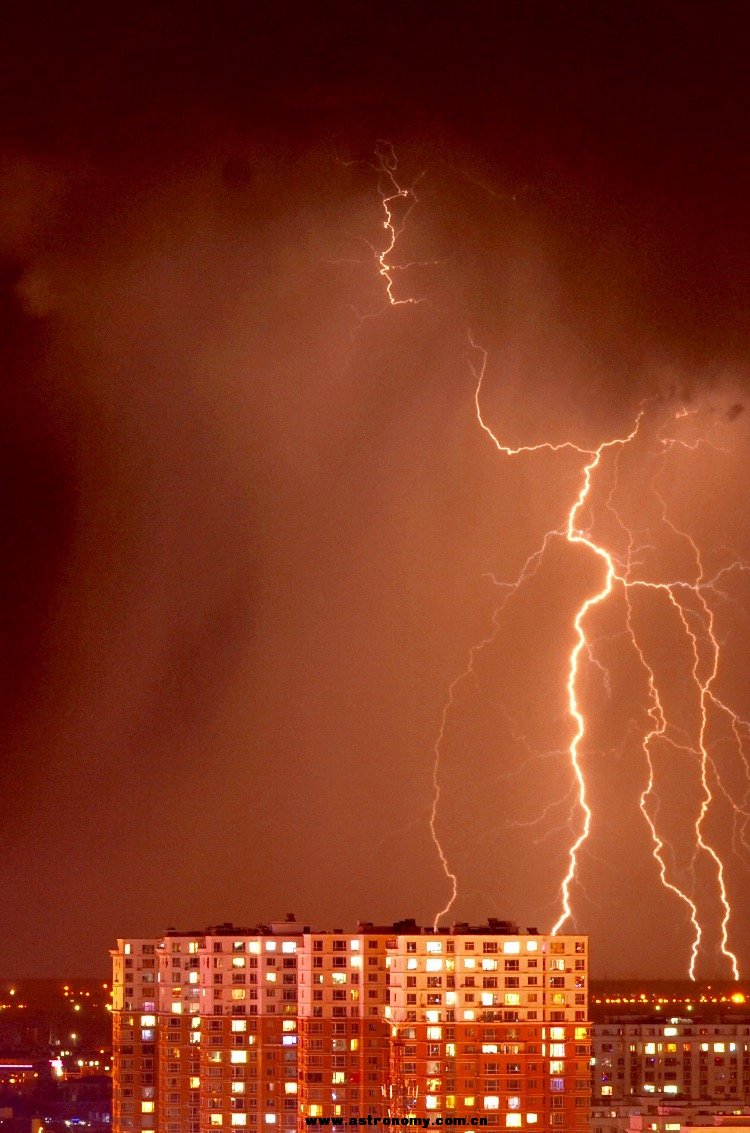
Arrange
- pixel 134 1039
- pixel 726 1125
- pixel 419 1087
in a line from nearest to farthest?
pixel 726 1125 → pixel 419 1087 → pixel 134 1039

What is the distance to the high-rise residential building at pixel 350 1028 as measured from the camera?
739 inches

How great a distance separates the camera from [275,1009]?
79.2ft

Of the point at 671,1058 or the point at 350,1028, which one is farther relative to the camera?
the point at 671,1058

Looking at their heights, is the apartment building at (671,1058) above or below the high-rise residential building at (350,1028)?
above

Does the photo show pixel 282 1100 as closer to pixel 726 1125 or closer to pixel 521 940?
pixel 521 940

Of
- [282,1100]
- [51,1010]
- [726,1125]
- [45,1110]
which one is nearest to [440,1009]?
[726,1125]

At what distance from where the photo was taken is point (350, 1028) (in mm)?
21562

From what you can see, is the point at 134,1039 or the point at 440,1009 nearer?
the point at 440,1009

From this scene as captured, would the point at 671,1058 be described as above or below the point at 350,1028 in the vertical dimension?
above

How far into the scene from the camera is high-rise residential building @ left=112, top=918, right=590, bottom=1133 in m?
18.8

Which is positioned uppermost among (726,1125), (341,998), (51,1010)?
(51,1010)

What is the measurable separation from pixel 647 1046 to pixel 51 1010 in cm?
3008

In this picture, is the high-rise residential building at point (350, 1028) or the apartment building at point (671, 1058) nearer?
the high-rise residential building at point (350, 1028)

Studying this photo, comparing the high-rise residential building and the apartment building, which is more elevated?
the apartment building
